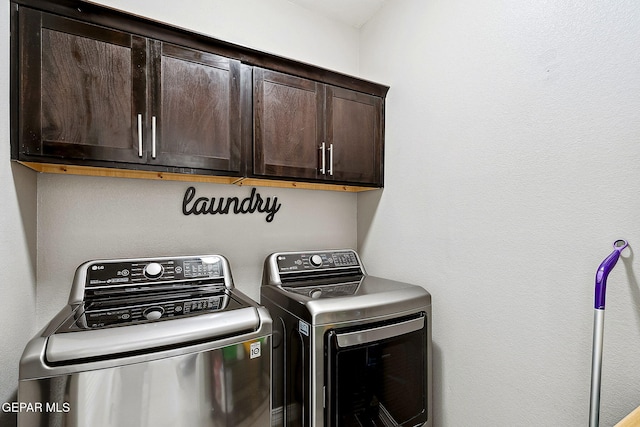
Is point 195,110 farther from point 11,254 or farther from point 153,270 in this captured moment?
A: point 11,254

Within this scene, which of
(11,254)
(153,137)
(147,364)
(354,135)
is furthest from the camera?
(354,135)

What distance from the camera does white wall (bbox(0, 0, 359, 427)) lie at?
1111 mm

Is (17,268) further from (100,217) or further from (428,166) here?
(428,166)

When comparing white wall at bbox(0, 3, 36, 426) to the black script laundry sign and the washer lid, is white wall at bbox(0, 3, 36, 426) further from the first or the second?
the black script laundry sign

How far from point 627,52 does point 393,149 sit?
3.59 ft

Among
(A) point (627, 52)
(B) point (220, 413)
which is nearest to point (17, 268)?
(B) point (220, 413)

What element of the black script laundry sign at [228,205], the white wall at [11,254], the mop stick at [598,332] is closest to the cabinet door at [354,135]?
the black script laundry sign at [228,205]

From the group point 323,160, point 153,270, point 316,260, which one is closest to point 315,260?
point 316,260

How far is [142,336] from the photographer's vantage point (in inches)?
36.9

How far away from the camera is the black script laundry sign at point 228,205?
172 cm

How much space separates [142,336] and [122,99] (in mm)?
968

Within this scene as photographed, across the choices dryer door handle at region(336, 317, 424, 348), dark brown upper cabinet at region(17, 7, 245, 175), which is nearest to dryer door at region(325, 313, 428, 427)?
dryer door handle at region(336, 317, 424, 348)

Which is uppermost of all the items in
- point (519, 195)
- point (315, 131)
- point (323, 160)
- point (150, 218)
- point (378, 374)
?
point (315, 131)
